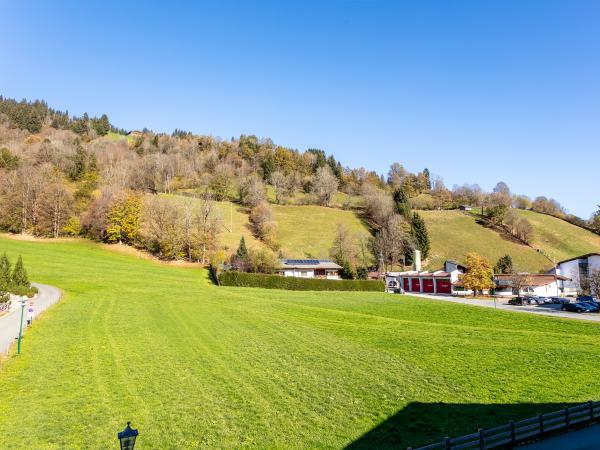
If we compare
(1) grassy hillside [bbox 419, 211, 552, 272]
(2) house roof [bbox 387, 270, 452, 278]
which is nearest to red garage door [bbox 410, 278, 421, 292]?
(2) house roof [bbox 387, 270, 452, 278]

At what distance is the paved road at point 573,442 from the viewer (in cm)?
1198

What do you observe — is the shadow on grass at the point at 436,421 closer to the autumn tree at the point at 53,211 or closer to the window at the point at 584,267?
the window at the point at 584,267

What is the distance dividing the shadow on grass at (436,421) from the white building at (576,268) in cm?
7252

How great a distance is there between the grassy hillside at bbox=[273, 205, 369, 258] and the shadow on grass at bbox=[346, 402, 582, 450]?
80.3m

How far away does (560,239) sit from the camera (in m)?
117

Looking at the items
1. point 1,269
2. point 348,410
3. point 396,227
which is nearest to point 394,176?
point 396,227

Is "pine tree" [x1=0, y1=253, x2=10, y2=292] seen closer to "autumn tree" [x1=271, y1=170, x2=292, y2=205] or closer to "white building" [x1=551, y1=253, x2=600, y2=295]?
"white building" [x1=551, y1=253, x2=600, y2=295]

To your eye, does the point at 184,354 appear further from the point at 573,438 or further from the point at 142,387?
the point at 573,438

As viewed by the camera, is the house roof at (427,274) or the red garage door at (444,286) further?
the house roof at (427,274)

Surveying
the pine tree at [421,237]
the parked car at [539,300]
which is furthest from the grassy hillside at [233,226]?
the parked car at [539,300]

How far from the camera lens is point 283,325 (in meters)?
32.6

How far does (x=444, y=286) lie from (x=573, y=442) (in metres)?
70.8

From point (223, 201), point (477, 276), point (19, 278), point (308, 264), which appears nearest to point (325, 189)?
point (223, 201)

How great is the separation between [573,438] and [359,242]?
302 feet
